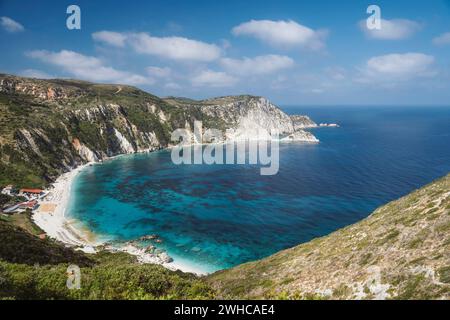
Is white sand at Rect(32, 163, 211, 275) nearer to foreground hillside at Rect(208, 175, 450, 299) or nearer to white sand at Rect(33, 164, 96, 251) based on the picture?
white sand at Rect(33, 164, 96, 251)

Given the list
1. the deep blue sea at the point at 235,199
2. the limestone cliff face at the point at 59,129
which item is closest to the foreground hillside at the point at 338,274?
the deep blue sea at the point at 235,199

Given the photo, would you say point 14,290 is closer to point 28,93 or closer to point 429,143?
point 28,93

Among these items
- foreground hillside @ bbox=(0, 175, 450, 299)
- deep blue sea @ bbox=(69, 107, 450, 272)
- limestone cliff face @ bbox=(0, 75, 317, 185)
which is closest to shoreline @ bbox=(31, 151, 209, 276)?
deep blue sea @ bbox=(69, 107, 450, 272)

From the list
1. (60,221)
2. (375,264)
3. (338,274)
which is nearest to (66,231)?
(60,221)

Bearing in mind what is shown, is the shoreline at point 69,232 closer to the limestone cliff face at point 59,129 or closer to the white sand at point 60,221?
the white sand at point 60,221

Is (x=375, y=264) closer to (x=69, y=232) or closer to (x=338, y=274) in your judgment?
(x=338, y=274)

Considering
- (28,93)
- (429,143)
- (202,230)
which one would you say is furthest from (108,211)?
(429,143)
